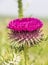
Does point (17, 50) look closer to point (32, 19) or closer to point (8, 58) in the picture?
point (8, 58)

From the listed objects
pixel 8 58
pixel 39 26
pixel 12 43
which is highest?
pixel 39 26

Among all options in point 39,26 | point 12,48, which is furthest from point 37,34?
point 12,48

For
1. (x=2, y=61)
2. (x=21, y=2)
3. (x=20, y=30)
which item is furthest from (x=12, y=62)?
(x=21, y=2)

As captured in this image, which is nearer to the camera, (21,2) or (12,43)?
(12,43)

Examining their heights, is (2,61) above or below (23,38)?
below
